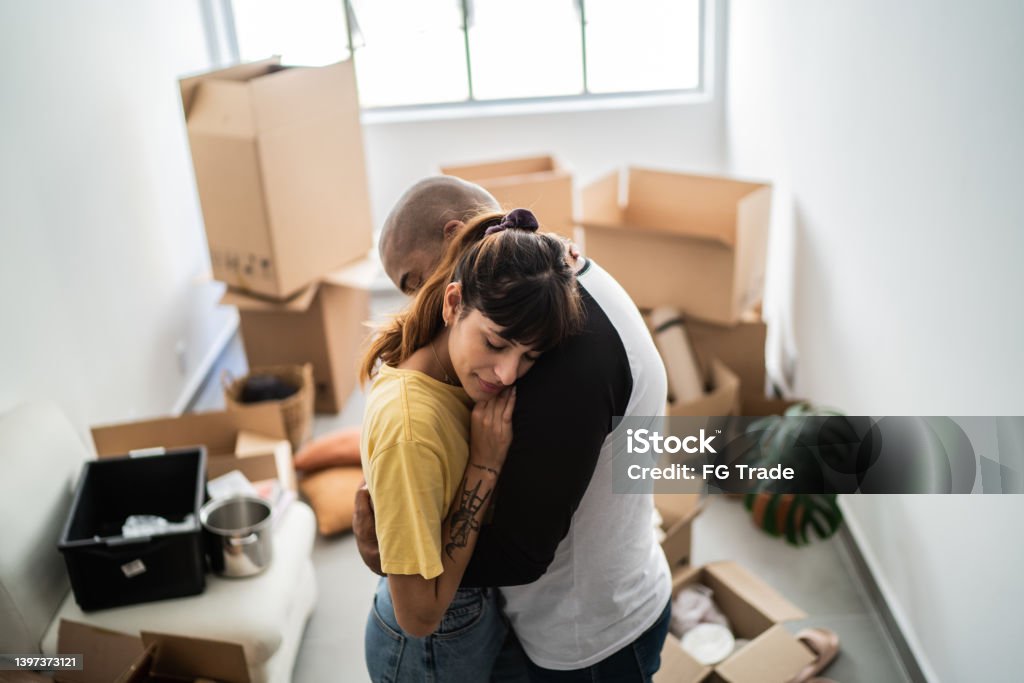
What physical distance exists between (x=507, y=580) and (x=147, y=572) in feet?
4.04

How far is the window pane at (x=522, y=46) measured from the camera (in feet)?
15.6

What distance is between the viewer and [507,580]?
1.28 meters

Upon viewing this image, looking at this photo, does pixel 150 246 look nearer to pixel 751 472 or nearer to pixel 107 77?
pixel 107 77

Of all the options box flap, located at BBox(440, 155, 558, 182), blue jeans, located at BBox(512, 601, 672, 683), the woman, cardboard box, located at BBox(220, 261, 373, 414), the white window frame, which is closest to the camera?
the woman

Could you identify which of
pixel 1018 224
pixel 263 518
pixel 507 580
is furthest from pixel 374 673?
pixel 1018 224

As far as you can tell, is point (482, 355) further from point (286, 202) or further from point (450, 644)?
point (286, 202)

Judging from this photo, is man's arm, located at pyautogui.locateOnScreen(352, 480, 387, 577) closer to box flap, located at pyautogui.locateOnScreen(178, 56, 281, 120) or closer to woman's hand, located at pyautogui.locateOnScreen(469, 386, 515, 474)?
woman's hand, located at pyautogui.locateOnScreen(469, 386, 515, 474)

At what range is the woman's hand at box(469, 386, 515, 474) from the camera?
1.20m

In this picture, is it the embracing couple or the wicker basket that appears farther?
the wicker basket

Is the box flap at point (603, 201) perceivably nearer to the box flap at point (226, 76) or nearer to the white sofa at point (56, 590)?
the box flap at point (226, 76)

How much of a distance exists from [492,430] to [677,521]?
1.43m

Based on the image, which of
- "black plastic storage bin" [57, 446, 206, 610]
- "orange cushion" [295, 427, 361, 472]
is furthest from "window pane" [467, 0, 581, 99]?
"black plastic storage bin" [57, 446, 206, 610]

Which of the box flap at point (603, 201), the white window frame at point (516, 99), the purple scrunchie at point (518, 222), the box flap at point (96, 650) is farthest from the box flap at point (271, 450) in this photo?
the white window frame at point (516, 99)

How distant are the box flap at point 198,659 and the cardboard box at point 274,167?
5.44 ft
